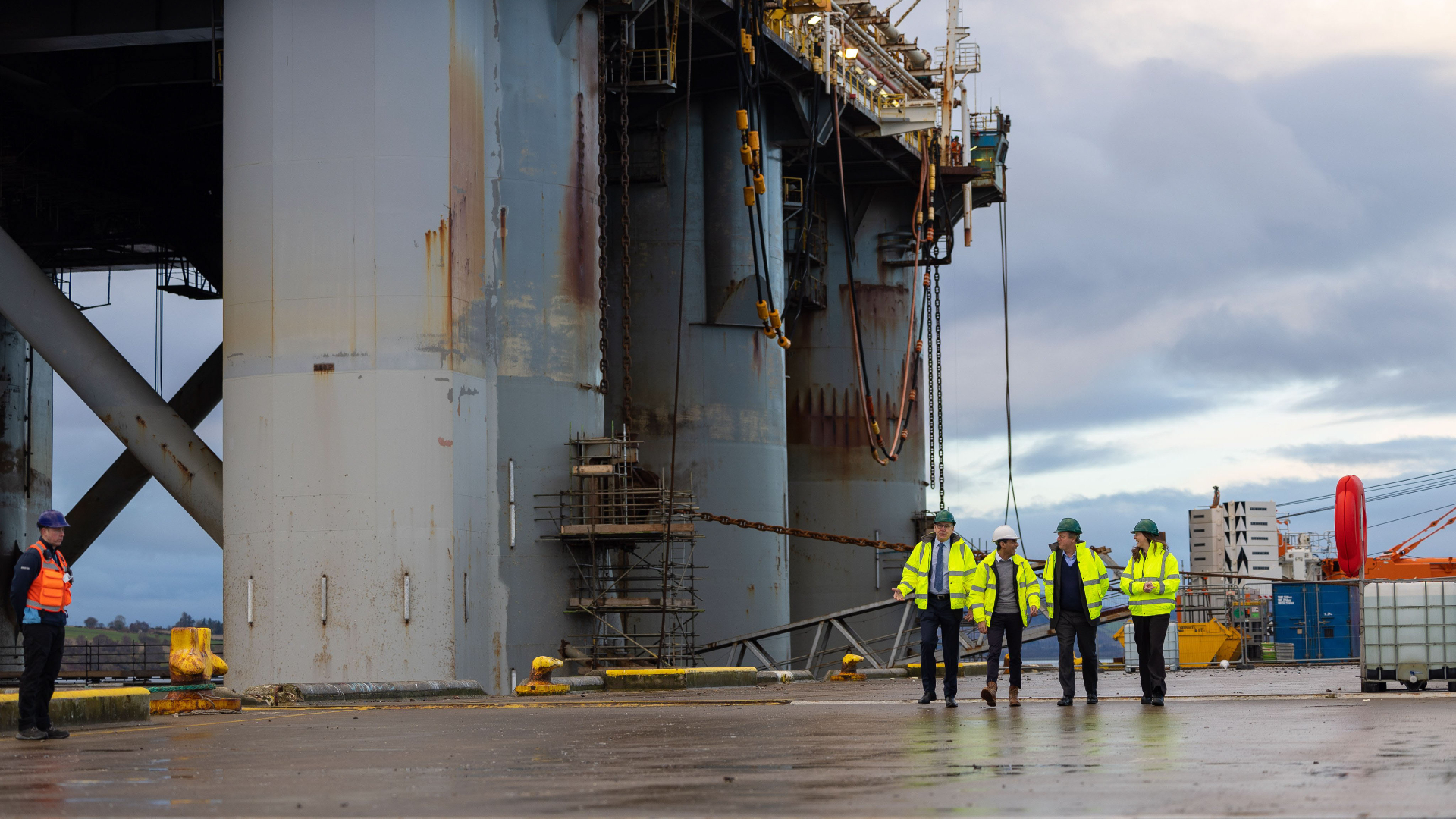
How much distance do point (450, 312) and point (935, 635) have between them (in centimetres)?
1164

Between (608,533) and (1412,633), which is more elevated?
(608,533)

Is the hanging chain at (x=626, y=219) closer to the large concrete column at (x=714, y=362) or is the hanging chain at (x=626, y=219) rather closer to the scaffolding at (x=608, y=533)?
the scaffolding at (x=608, y=533)

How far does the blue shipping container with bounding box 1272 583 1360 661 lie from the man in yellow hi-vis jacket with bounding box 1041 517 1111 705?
29763 mm

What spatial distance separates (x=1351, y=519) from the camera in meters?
20.0

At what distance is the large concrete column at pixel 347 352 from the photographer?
2484cm

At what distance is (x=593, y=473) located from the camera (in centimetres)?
2800

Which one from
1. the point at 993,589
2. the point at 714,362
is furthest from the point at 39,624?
the point at 714,362

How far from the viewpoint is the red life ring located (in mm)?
19969

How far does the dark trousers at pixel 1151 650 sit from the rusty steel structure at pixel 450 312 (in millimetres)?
12153

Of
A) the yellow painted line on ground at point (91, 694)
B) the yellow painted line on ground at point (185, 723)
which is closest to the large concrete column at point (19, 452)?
the yellow painted line on ground at point (185, 723)

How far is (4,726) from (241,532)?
11695mm

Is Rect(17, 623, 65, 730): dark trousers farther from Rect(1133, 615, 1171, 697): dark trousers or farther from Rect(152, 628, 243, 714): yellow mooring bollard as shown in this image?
Rect(1133, 615, 1171, 697): dark trousers

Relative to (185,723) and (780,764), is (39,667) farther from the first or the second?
(780,764)

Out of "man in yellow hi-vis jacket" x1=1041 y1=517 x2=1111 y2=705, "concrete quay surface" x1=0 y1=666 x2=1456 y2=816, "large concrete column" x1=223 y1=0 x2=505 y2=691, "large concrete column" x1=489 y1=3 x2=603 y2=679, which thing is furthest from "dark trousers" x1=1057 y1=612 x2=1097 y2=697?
"large concrete column" x1=489 y1=3 x2=603 y2=679
